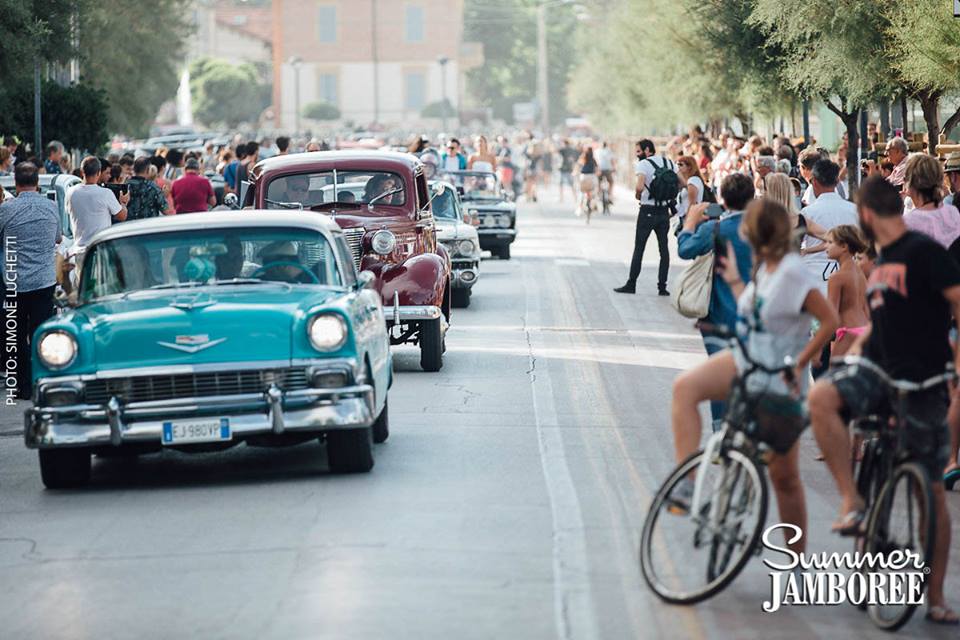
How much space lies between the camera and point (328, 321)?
35.9ft

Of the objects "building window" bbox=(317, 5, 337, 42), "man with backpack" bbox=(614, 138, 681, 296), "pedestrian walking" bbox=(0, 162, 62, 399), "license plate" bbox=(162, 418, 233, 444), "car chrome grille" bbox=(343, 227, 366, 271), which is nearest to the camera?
"license plate" bbox=(162, 418, 233, 444)

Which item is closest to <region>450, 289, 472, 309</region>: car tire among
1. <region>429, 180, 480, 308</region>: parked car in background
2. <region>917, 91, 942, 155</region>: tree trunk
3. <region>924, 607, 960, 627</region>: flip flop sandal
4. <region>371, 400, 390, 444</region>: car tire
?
<region>429, 180, 480, 308</region>: parked car in background

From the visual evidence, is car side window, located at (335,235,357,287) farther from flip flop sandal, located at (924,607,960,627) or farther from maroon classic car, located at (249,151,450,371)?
flip flop sandal, located at (924,607,960,627)

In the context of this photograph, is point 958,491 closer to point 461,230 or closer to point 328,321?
point 328,321

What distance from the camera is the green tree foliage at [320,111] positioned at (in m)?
124

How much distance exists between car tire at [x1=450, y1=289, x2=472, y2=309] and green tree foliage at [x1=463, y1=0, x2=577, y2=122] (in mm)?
125553

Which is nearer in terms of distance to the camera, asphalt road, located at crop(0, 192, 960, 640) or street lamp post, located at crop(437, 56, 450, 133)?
asphalt road, located at crop(0, 192, 960, 640)

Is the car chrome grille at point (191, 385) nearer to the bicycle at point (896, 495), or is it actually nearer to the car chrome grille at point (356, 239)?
the bicycle at point (896, 495)

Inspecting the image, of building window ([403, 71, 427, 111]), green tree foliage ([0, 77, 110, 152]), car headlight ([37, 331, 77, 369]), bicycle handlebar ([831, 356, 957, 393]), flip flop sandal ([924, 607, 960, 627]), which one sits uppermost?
building window ([403, 71, 427, 111])

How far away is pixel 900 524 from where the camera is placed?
25.5 ft

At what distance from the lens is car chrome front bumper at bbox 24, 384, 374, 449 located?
35.0 ft

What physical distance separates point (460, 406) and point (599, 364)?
305 cm

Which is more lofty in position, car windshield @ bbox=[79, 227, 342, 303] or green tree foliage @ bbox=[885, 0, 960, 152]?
green tree foliage @ bbox=[885, 0, 960, 152]

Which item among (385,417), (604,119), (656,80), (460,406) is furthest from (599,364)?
(604,119)
